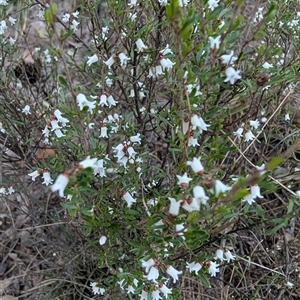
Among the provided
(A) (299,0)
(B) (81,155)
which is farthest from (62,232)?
(A) (299,0)

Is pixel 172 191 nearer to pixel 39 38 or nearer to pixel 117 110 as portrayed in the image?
pixel 117 110

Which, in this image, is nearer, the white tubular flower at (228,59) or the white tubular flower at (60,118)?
the white tubular flower at (228,59)

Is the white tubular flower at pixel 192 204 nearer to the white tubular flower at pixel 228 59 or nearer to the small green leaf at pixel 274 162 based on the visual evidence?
the small green leaf at pixel 274 162

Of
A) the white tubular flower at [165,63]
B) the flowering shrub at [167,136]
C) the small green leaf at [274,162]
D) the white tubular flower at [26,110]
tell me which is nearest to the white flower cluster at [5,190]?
the flowering shrub at [167,136]

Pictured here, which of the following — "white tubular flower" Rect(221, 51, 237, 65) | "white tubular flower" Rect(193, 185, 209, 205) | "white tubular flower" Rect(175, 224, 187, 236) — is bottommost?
"white tubular flower" Rect(175, 224, 187, 236)

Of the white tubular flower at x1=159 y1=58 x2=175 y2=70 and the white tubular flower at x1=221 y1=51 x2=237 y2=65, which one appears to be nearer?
the white tubular flower at x1=221 y1=51 x2=237 y2=65

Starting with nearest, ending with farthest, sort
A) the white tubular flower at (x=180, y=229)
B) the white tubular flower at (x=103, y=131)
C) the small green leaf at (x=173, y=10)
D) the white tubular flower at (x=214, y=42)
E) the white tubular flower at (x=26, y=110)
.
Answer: the small green leaf at (x=173, y=10) < the white tubular flower at (x=214, y=42) < the white tubular flower at (x=180, y=229) < the white tubular flower at (x=103, y=131) < the white tubular flower at (x=26, y=110)

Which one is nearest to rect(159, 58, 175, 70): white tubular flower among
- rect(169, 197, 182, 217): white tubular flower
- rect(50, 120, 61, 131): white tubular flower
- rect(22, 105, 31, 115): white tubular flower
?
rect(50, 120, 61, 131): white tubular flower

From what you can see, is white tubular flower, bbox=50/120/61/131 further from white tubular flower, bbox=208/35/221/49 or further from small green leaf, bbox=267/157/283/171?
small green leaf, bbox=267/157/283/171

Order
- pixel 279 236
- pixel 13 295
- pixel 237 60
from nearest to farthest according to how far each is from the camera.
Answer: pixel 237 60 → pixel 279 236 → pixel 13 295
